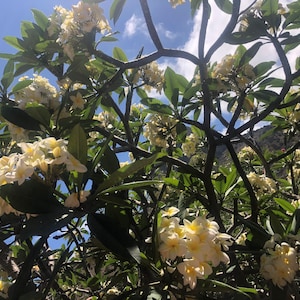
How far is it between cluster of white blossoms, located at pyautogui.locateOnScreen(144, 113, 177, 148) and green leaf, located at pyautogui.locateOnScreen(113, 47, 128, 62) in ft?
1.04

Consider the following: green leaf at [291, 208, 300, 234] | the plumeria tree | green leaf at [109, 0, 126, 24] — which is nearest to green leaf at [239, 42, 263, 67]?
the plumeria tree

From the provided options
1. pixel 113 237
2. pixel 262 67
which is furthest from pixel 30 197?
pixel 262 67

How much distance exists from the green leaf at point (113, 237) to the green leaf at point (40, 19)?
1.01 metres

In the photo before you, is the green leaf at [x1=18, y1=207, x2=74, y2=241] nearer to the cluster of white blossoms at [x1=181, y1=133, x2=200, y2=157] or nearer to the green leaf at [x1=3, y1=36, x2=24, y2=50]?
the green leaf at [x1=3, y1=36, x2=24, y2=50]

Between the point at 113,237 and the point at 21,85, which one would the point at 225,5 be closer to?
the point at 21,85

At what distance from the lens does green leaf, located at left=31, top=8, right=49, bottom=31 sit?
5.85 feet

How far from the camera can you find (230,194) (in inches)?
74.9

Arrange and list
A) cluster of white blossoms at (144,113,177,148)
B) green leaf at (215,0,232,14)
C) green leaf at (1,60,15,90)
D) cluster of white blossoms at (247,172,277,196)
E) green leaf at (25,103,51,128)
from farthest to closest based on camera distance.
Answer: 1. cluster of white blossoms at (144,113,177,148)
2. cluster of white blossoms at (247,172,277,196)
3. green leaf at (1,60,15,90)
4. green leaf at (215,0,232,14)
5. green leaf at (25,103,51,128)

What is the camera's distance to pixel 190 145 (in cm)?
257

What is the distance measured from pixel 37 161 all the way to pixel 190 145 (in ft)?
5.39

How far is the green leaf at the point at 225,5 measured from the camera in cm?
171

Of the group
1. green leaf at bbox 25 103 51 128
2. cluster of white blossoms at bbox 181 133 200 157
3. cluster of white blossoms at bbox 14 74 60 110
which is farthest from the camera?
cluster of white blossoms at bbox 181 133 200 157

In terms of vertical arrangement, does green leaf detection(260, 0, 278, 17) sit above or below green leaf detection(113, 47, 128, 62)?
below

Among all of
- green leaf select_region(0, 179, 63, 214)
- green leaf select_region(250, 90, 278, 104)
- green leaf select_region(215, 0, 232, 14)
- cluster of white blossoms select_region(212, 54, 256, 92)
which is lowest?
green leaf select_region(0, 179, 63, 214)
